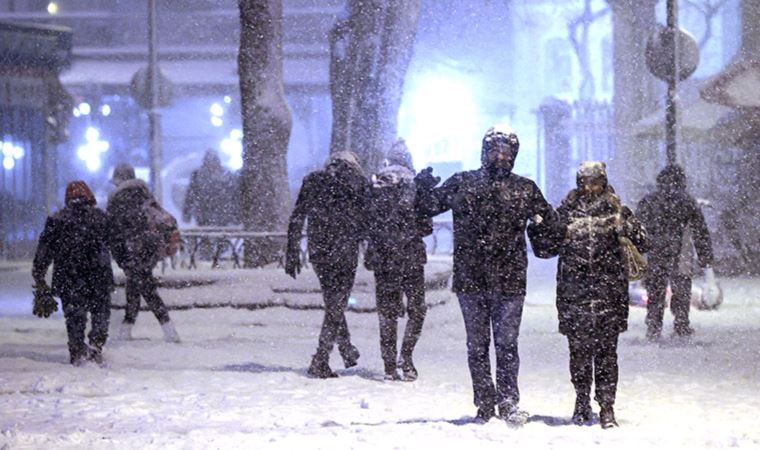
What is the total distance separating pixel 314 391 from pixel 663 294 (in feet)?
15.3

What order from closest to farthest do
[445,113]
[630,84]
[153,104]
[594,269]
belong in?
[594,269]
[153,104]
[630,84]
[445,113]

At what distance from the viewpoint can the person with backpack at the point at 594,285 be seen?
280 inches

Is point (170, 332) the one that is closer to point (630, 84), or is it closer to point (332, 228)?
point (332, 228)

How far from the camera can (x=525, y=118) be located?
167ft

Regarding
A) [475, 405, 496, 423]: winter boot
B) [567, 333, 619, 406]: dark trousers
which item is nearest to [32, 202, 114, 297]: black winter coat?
[475, 405, 496, 423]: winter boot

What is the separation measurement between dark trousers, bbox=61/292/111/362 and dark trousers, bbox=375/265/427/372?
2598 millimetres

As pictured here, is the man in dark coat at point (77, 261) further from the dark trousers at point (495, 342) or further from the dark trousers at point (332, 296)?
the dark trousers at point (495, 342)

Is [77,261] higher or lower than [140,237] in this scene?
lower

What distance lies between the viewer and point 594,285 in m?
7.11


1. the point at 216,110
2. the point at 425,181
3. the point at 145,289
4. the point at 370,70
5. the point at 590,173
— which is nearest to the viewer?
the point at 590,173

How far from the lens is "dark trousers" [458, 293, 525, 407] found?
7102 mm

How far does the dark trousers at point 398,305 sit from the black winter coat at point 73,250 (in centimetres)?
261

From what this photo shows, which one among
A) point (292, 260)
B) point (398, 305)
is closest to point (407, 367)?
point (398, 305)

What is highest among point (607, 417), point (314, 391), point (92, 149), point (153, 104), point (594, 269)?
point (153, 104)
